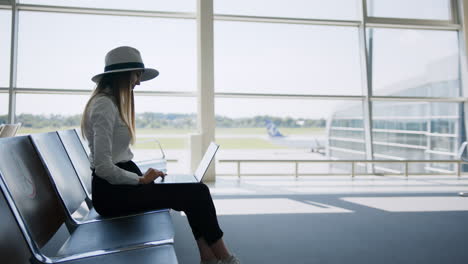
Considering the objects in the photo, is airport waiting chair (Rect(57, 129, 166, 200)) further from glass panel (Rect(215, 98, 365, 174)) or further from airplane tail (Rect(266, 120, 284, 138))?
airplane tail (Rect(266, 120, 284, 138))

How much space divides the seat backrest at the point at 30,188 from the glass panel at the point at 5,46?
4.53 meters

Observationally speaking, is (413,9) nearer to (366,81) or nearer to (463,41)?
(463,41)

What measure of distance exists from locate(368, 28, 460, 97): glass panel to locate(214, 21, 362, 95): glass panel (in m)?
0.37

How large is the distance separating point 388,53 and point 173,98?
362 cm

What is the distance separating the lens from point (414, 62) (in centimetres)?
616

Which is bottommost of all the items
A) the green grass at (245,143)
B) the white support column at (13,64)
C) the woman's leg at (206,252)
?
the woman's leg at (206,252)

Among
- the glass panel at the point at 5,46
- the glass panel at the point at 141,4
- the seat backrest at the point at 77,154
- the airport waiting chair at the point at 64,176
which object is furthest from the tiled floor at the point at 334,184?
the glass panel at the point at 5,46

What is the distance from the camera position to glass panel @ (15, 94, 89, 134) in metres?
5.27

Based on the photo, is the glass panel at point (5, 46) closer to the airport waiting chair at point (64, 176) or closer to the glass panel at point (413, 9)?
the airport waiting chair at point (64, 176)

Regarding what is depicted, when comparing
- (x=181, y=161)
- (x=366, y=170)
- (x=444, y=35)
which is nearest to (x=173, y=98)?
(x=181, y=161)

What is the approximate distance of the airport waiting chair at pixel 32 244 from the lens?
3.50 ft

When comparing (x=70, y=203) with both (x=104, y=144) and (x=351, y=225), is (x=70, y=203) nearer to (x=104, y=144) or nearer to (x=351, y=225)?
(x=104, y=144)

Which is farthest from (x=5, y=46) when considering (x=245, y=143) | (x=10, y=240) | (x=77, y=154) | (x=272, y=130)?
(x=10, y=240)

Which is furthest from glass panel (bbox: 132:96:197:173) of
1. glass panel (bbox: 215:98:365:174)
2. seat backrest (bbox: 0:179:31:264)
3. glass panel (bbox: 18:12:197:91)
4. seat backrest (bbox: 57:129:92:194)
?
seat backrest (bbox: 0:179:31:264)
